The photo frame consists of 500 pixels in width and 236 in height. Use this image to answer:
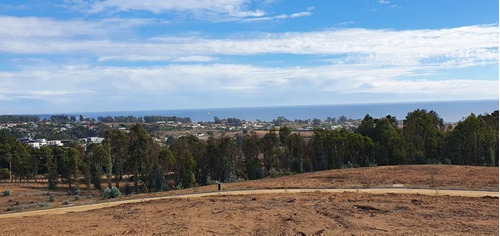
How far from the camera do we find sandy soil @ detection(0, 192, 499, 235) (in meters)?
13.2

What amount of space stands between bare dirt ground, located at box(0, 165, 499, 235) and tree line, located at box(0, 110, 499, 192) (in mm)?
14458

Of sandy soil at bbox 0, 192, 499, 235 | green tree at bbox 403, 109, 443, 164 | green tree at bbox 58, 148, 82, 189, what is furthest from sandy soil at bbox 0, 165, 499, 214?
green tree at bbox 403, 109, 443, 164

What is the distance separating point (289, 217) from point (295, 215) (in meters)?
0.37

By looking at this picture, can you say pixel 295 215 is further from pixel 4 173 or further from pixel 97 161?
pixel 4 173

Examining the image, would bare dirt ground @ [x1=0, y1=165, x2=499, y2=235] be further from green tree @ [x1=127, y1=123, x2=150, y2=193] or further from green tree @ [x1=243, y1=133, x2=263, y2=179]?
green tree @ [x1=243, y1=133, x2=263, y2=179]

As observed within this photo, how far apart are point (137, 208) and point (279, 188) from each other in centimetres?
759

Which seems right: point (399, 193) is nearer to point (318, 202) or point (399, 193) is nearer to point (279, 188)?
point (318, 202)

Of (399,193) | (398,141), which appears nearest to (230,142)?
(398,141)

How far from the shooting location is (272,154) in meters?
38.7

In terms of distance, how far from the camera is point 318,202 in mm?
17141

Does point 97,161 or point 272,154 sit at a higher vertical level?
point 272,154

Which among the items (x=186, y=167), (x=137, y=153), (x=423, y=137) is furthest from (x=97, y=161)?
(x=423, y=137)

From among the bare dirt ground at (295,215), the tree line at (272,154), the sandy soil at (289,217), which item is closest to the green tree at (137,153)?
the tree line at (272,154)

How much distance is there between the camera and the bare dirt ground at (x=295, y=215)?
13.3 metres
